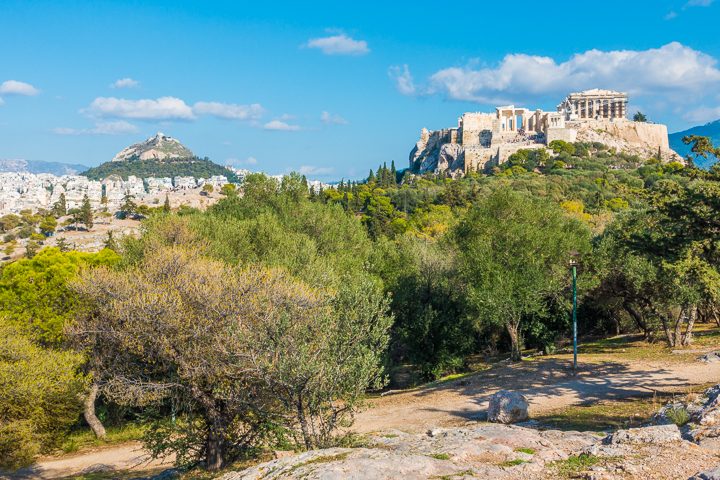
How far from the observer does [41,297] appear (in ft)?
84.8

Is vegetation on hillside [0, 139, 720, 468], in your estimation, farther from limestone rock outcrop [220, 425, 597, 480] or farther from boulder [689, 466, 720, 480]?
boulder [689, 466, 720, 480]

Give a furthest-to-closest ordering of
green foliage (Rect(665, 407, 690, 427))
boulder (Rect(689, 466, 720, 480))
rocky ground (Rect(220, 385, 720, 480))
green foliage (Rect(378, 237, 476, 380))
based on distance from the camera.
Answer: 1. green foliage (Rect(378, 237, 476, 380))
2. green foliage (Rect(665, 407, 690, 427))
3. rocky ground (Rect(220, 385, 720, 480))
4. boulder (Rect(689, 466, 720, 480))

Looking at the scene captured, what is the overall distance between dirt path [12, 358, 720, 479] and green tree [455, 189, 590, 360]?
307cm

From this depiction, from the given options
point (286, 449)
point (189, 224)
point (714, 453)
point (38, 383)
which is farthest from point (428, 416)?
point (189, 224)

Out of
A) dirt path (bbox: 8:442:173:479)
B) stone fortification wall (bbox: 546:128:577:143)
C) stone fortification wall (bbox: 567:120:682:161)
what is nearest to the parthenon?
stone fortification wall (bbox: 567:120:682:161)

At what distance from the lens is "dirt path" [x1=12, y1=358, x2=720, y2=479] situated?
728 inches

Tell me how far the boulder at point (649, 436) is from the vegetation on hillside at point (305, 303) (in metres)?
4.92

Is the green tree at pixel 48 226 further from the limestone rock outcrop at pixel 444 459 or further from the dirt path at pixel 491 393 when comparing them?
the limestone rock outcrop at pixel 444 459

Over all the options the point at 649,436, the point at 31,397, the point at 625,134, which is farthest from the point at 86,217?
the point at 625,134

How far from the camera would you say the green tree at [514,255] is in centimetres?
2558

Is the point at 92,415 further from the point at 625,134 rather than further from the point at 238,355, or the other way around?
the point at 625,134

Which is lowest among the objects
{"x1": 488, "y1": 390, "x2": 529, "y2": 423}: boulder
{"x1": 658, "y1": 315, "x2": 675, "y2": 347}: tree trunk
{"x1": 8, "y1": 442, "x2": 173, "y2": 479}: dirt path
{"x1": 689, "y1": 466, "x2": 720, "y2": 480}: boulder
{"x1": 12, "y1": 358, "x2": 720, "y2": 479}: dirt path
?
{"x1": 8, "y1": 442, "x2": 173, "y2": 479}: dirt path

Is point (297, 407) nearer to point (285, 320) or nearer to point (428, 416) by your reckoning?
point (285, 320)

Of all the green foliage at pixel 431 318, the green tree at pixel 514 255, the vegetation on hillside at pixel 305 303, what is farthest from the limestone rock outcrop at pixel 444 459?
the green foliage at pixel 431 318
